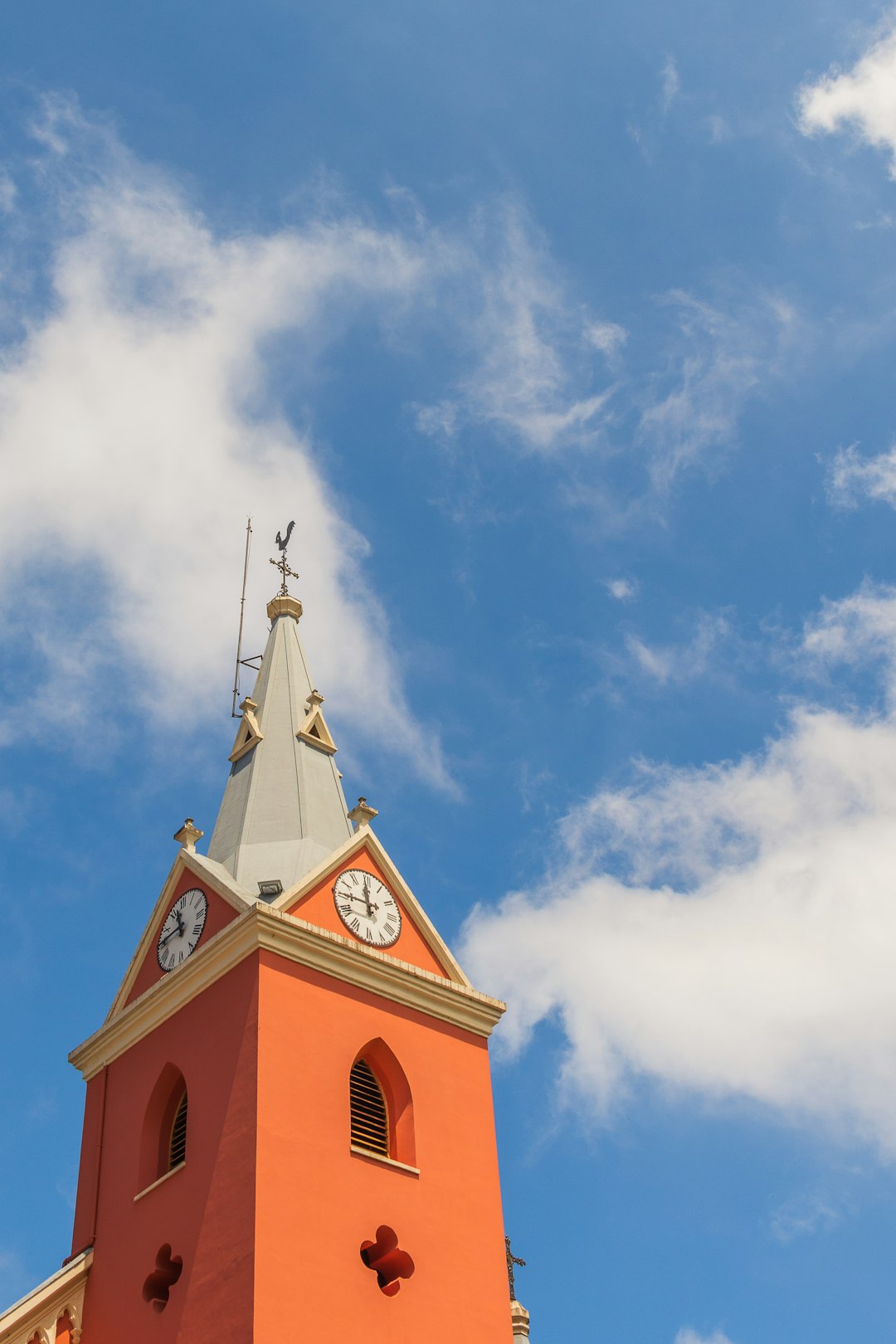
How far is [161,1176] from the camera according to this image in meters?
23.4

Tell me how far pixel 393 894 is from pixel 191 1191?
6551mm

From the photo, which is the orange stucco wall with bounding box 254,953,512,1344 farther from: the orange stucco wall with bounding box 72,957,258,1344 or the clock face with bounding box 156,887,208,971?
the clock face with bounding box 156,887,208,971

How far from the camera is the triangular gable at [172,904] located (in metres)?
25.2

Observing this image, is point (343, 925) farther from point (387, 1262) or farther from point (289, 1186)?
point (387, 1262)

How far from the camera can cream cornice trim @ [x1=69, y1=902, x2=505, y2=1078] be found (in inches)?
944

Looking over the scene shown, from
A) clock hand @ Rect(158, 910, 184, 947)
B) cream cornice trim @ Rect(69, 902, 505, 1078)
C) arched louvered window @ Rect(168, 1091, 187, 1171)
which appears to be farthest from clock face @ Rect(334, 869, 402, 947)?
arched louvered window @ Rect(168, 1091, 187, 1171)

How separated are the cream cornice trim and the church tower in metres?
0.03

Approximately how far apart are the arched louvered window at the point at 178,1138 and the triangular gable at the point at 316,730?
8.05 meters

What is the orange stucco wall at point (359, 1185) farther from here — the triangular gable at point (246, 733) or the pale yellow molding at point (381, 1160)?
the triangular gable at point (246, 733)

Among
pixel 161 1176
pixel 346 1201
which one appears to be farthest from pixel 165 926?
pixel 346 1201

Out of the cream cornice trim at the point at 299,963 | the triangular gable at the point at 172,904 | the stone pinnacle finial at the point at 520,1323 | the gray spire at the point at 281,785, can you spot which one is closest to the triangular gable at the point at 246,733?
the gray spire at the point at 281,785

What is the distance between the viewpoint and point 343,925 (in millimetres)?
25391

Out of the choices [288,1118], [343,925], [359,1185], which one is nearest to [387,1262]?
[359,1185]

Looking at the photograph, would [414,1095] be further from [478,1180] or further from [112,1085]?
[112,1085]
